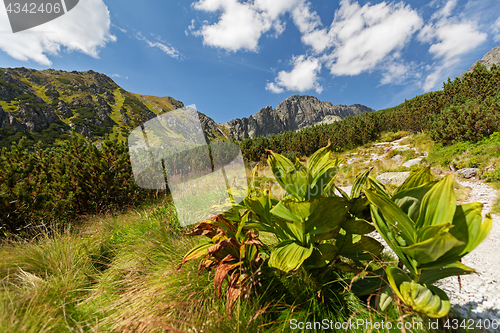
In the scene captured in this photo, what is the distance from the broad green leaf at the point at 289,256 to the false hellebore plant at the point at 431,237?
44cm

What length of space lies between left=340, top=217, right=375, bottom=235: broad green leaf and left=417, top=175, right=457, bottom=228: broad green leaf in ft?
0.82

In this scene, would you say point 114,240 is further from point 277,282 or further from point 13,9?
point 13,9

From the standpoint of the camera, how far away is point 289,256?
1.26 m

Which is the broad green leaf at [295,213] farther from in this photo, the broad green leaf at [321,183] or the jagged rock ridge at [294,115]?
the jagged rock ridge at [294,115]

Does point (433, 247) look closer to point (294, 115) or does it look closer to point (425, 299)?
point (425, 299)

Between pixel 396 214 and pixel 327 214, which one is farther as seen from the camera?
pixel 327 214

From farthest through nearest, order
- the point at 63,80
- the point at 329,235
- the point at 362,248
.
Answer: the point at 63,80
the point at 362,248
the point at 329,235

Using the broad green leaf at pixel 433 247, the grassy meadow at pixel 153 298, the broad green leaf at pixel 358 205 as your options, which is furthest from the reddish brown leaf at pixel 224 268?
the broad green leaf at pixel 433 247

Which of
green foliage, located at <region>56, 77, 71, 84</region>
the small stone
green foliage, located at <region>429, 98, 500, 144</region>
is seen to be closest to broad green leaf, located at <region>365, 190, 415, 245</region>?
green foliage, located at <region>429, 98, 500, 144</region>

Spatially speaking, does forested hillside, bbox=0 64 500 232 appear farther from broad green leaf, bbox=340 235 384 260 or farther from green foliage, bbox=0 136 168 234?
broad green leaf, bbox=340 235 384 260

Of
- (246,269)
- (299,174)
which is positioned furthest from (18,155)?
(299,174)

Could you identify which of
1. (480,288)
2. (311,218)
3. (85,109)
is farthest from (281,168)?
(85,109)

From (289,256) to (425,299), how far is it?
2.22 feet

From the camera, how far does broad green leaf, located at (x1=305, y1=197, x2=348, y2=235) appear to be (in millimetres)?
1177
